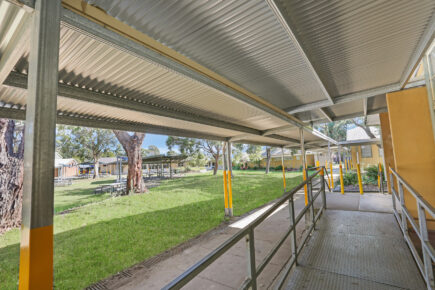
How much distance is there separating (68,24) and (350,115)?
7695mm

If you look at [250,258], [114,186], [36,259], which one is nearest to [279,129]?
[250,258]

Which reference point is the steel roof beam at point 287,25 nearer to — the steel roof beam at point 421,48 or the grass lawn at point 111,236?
the steel roof beam at point 421,48

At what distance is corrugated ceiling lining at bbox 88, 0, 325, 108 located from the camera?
1834 mm

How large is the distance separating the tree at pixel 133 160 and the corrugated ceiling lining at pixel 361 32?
12564mm

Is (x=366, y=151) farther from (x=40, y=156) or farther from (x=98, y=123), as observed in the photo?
(x=40, y=156)

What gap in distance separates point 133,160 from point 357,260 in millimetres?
13043

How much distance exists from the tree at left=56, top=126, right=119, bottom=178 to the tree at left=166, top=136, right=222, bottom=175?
14.4m

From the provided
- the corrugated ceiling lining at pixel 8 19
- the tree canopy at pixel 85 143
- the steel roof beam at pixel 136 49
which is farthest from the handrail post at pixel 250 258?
the tree canopy at pixel 85 143

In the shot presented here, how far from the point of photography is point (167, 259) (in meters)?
4.18

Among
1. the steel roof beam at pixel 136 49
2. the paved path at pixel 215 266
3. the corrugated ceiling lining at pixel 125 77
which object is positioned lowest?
the paved path at pixel 215 266

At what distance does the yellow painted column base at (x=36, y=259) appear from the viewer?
1.12 m

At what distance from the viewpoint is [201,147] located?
2739cm

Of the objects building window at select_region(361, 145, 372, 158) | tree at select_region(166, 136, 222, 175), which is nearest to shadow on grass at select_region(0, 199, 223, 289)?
tree at select_region(166, 136, 222, 175)

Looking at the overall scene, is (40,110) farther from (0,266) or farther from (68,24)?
(0,266)
